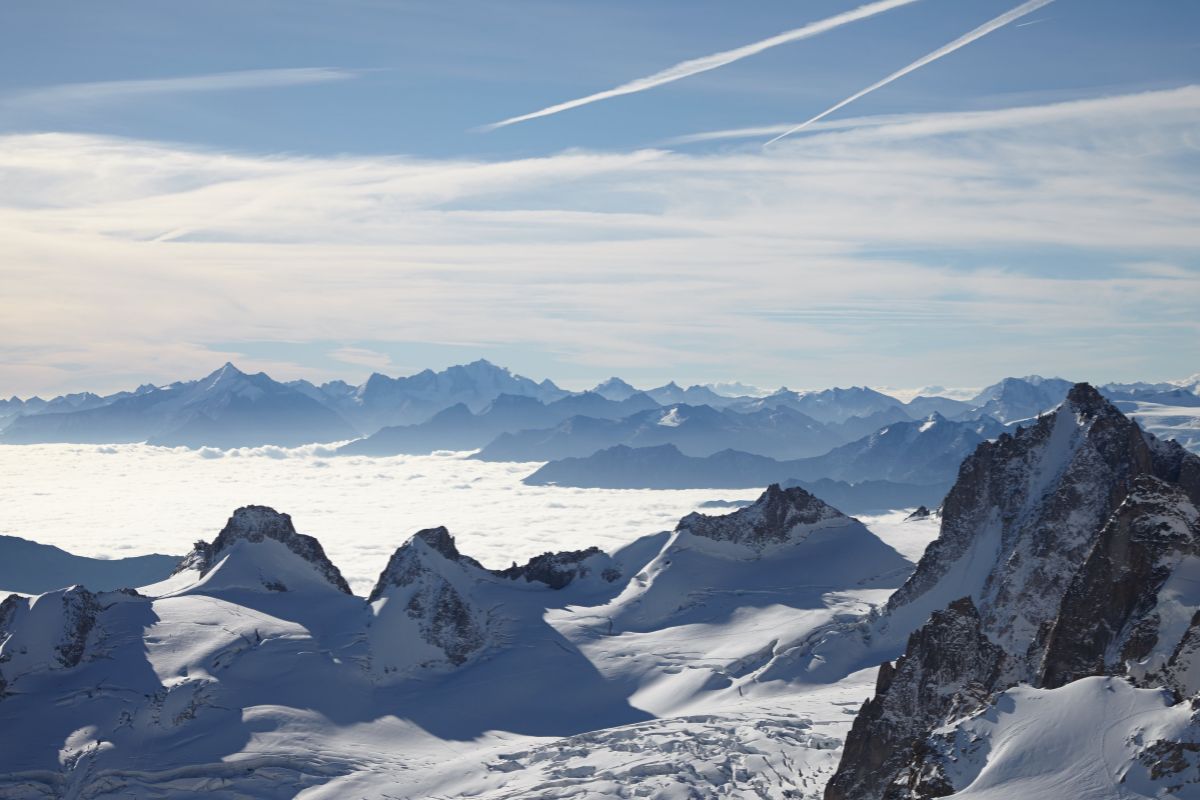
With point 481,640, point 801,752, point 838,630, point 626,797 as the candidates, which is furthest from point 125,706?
point 838,630

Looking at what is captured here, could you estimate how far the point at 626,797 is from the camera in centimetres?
10600

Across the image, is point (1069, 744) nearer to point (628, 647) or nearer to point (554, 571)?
point (628, 647)

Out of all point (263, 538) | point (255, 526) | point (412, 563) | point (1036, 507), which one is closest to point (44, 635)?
point (255, 526)

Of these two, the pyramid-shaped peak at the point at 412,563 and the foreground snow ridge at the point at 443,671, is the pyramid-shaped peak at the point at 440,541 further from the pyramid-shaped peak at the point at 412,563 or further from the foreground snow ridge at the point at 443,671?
the foreground snow ridge at the point at 443,671

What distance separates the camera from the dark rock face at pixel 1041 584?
63.5 meters

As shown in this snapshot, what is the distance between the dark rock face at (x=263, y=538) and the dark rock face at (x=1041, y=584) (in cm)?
9730

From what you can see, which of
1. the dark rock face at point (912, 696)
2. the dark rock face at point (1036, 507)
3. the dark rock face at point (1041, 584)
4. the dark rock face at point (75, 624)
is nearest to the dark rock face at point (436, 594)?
the dark rock face at point (75, 624)

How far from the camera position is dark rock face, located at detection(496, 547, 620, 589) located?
19262 cm

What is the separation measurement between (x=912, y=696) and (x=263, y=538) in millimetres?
131842

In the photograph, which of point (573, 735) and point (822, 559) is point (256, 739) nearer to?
point (573, 735)

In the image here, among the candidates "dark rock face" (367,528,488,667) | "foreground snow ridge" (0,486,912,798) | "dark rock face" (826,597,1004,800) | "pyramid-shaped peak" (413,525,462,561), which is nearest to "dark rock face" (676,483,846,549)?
"foreground snow ridge" (0,486,912,798)

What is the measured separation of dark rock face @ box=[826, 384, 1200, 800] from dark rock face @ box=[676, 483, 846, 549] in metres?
45.8

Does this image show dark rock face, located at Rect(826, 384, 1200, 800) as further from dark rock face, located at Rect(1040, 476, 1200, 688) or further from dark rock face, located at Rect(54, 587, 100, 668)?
dark rock face, located at Rect(54, 587, 100, 668)

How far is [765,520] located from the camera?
7672 inches
